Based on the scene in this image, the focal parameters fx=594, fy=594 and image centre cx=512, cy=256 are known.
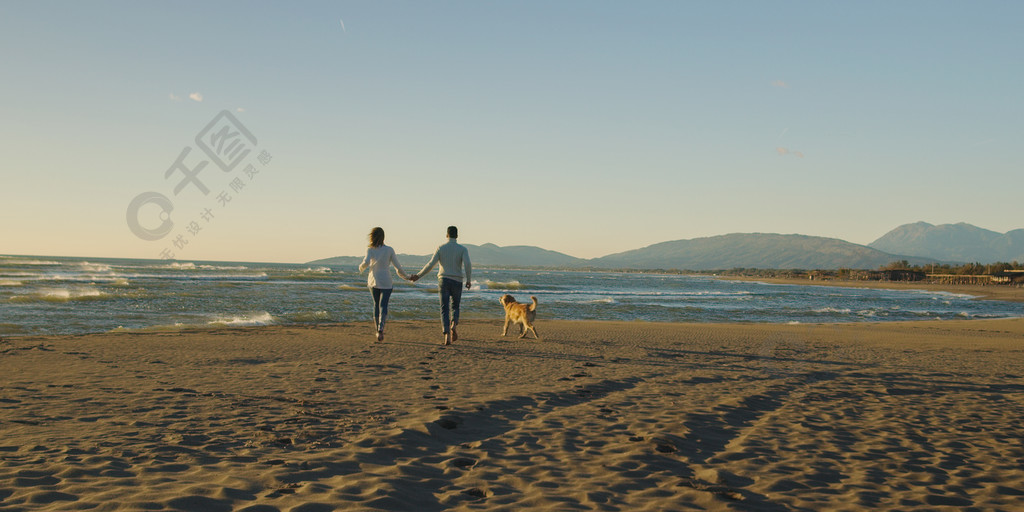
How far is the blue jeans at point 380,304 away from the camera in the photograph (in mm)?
10531

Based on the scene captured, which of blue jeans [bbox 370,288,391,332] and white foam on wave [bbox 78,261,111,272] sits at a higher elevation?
white foam on wave [bbox 78,261,111,272]

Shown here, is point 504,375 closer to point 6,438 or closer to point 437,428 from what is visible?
point 437,428

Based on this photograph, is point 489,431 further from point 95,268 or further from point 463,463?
point 95,268

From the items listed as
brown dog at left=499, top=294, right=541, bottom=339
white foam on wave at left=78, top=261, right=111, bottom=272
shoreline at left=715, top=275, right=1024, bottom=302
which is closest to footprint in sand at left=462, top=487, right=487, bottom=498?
brown dog at left=499, top=294, right=541, bottom=339

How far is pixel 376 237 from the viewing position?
10406 mm

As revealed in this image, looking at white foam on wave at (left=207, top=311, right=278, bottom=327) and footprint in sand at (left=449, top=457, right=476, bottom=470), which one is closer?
footprint in sand at (left=449, top=457, right=476, bottom=470)

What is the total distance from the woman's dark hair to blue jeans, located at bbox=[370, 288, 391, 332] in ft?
2.65

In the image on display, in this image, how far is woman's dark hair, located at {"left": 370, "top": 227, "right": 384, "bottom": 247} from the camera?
34.1 feet

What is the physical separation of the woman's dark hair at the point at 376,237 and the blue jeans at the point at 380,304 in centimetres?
81

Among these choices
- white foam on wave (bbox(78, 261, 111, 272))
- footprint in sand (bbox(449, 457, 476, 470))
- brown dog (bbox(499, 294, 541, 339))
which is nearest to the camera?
footprint in sand (bbox(449, 457, 476, 470))

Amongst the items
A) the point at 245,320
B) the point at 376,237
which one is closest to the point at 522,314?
the point at 376,237

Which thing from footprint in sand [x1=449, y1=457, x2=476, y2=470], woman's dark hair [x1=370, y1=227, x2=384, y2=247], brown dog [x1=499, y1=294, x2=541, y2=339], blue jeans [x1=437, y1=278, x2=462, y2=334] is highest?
woman's dark hair [x1=370, y1=227, x2=384, y2=247]

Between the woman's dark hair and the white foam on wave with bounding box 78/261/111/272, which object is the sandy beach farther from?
the white foam on wave with bounding box 78/261/111/272

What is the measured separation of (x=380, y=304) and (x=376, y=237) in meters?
1.22
